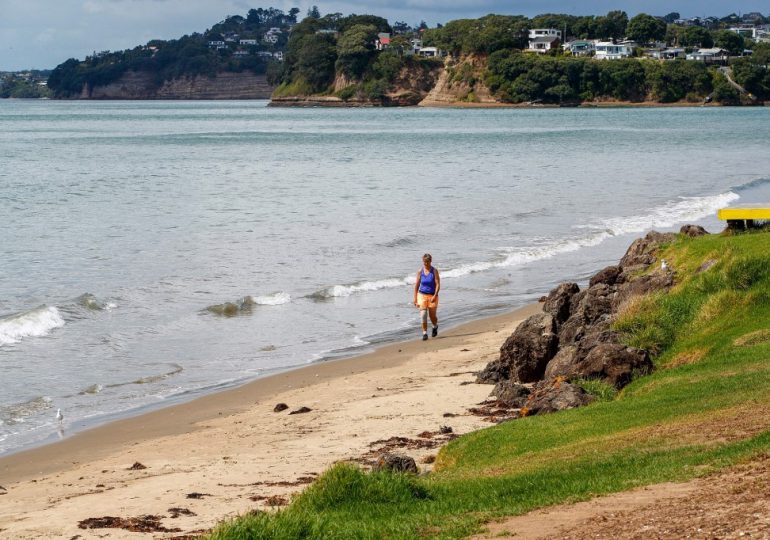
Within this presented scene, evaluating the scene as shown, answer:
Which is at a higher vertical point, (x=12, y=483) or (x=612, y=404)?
(x=612, y=404)

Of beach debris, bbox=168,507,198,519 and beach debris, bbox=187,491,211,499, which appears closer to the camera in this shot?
beach debris, bbox=168,507,198,519

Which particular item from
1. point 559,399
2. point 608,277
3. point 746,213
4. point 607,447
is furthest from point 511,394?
point 746,213

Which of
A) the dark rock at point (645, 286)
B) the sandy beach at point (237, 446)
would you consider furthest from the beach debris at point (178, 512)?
the dark rock at point (645, 286)

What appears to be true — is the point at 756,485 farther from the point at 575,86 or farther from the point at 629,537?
the point at 575,86

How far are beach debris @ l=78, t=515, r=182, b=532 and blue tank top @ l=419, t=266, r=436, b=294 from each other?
11.6 m

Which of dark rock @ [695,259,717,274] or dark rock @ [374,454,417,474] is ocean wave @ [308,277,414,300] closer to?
dark rock @ [695,259,717,274]

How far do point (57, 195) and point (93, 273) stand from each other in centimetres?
2433

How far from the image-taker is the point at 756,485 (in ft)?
25.3

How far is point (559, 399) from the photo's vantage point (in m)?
12.9

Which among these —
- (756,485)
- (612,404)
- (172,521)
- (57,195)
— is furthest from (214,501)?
(57,195)

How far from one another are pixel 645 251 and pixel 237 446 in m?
9.73

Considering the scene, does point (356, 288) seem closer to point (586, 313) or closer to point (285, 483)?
point (586, 313)

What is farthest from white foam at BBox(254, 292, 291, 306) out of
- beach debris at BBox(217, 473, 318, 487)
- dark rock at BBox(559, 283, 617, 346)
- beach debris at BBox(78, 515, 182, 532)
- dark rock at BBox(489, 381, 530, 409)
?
beach debris at BBox(78, 515, 182, 532)

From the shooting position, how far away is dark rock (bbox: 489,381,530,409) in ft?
47.0
